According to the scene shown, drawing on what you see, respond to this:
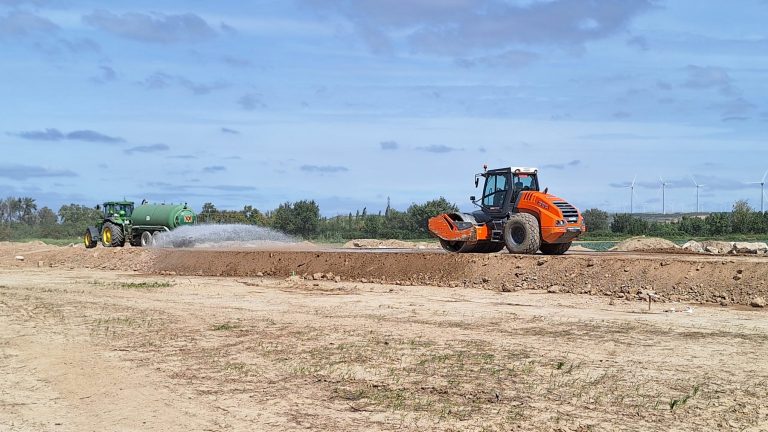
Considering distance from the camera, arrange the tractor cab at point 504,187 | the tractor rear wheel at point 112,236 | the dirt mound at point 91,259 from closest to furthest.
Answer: the tractor cab at point 504,187 < the dirt mound at point 91,259 < the tractor rear wheel at point 112,236

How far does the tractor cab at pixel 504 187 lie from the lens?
76.8 ft

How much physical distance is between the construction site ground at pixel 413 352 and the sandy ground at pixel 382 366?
1.5 inches

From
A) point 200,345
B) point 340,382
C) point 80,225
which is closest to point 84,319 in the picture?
point 200,345

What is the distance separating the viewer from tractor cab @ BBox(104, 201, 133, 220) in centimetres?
4106

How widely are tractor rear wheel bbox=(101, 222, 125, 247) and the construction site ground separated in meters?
18.0

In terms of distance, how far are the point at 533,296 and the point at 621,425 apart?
39.2 feet

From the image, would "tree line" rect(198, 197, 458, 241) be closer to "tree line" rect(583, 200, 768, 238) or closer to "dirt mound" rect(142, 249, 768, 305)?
"tree line" rect(583, 200, 768, 238)

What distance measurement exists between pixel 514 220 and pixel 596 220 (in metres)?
48.2

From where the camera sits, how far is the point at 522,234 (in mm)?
22938

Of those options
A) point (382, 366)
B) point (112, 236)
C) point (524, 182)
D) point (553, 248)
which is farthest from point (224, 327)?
point (112, 236)

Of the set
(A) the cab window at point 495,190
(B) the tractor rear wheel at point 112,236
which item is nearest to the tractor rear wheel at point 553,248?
(A) the cab window at point 495,190

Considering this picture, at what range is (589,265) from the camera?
20.4 m

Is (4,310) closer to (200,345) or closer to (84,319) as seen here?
(84,319)

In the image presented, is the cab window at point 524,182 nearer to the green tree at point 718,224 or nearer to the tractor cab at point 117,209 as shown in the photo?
the tractor cab at point 117,209
